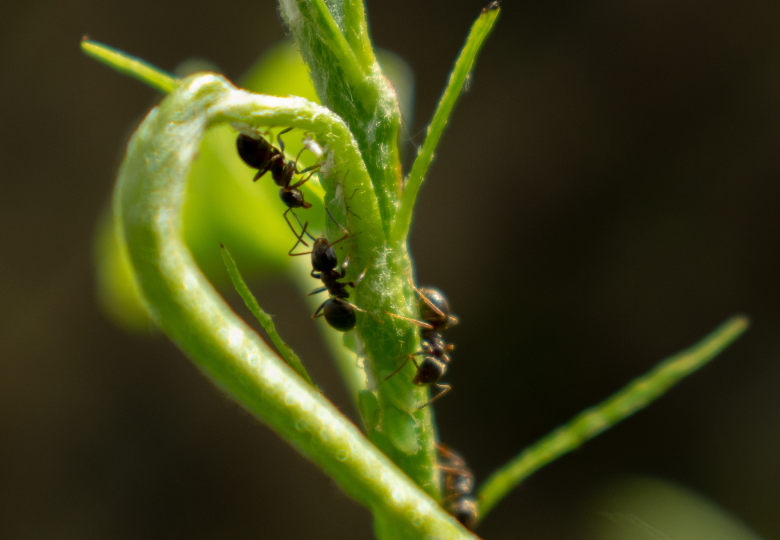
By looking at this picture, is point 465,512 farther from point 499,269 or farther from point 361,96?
point 499,269

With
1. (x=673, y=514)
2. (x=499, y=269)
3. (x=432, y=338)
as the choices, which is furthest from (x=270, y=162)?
(x=499, y=269)

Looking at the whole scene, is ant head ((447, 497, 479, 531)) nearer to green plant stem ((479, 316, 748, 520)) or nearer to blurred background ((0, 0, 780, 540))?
green plant stem ((479, 316, 748, 520))

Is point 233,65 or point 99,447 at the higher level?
point 233,65

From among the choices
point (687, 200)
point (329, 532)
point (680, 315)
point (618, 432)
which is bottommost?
point (329, 532)

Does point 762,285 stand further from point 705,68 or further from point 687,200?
point 705,68

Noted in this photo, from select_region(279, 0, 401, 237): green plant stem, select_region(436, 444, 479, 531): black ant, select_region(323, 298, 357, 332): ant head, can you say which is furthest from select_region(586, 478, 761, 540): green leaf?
select_region(279, 0, 401, 237): green plant stem

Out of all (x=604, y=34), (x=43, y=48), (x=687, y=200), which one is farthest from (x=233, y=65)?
(x=687, y=200)

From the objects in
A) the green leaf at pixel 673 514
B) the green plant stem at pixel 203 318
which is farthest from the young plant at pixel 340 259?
the green leaf at pixel 673 514
